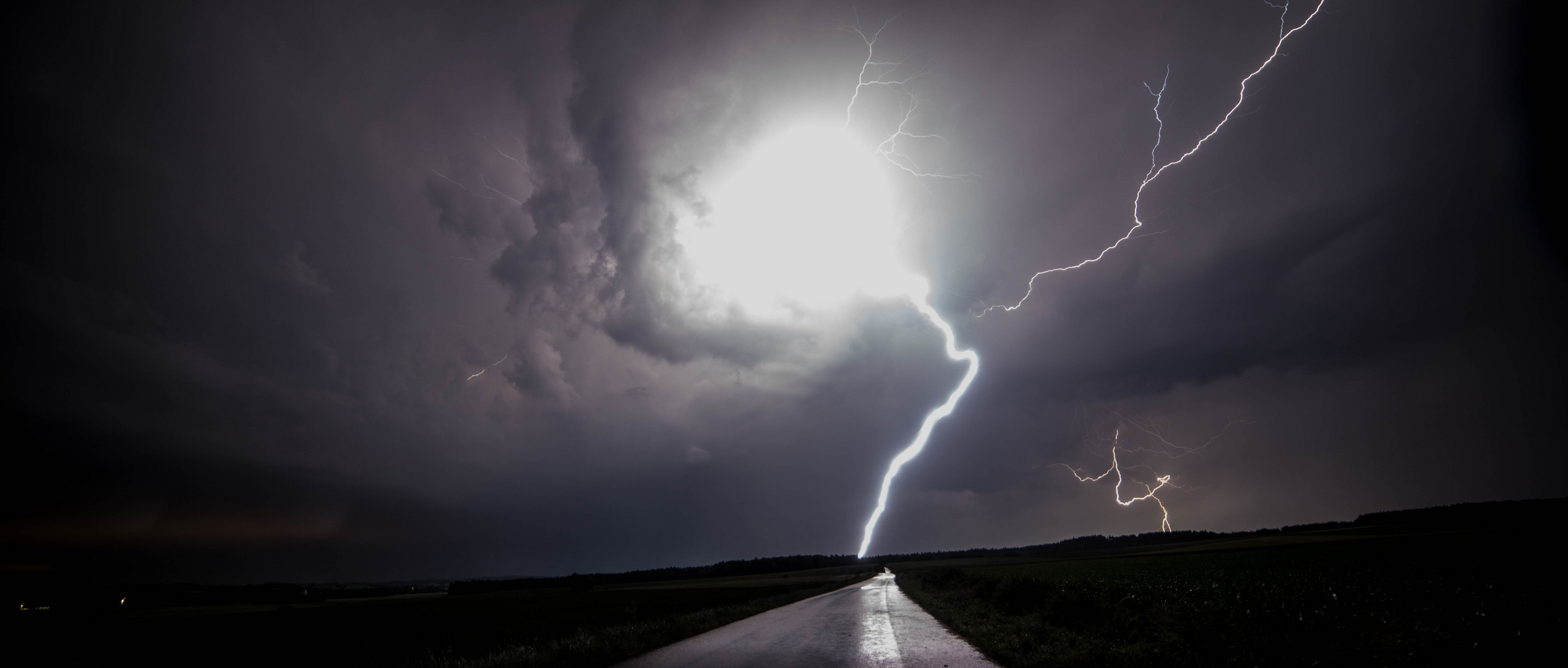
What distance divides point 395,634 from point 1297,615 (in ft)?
120

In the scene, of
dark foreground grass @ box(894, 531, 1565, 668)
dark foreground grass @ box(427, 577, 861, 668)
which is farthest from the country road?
dark foreground grass @ box(894, 531, 1565, 668)

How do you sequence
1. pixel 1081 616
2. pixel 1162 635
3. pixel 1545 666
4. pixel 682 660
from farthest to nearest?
pixel 1081 616 → pixel 682 660 → pixel 1162 635 → pixel 1545 666

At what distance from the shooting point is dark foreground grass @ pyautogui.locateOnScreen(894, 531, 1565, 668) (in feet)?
28.2

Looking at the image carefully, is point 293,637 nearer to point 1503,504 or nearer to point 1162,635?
point 1162,635

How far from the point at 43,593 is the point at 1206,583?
458 feet

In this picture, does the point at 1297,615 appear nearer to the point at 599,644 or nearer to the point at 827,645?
the point at 827,645

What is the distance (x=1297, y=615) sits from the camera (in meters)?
11.3

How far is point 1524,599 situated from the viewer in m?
10.7

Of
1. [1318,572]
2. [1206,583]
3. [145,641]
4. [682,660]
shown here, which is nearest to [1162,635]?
[682,660]

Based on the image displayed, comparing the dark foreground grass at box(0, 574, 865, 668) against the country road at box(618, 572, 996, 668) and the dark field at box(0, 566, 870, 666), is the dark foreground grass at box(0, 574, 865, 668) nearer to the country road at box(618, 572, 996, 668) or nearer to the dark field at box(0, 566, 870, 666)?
the dark field at box(0, 566, 870, 666)

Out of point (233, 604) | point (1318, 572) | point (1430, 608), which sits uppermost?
point (1430, 608)

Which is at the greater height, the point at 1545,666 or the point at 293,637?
the point at 1545,666

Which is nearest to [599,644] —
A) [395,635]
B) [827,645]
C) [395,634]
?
[827,645]

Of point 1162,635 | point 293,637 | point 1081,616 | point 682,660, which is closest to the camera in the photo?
point 1162,635
